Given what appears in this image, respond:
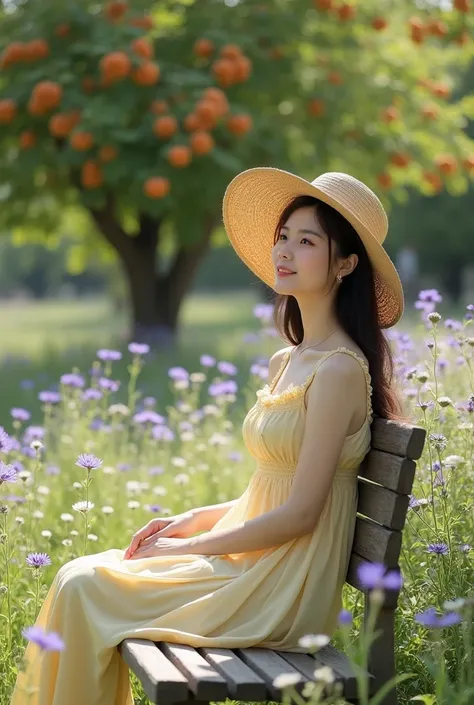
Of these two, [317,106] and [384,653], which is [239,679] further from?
[317,106]

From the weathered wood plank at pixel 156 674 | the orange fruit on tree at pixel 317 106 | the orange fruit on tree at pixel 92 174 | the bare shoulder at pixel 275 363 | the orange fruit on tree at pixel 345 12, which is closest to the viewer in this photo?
the weathered wood plank at pixel 156 674

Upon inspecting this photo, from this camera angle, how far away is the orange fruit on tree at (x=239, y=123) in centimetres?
1117

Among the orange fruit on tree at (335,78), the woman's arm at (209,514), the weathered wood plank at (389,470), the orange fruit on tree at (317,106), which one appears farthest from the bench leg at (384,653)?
the orange fruit on tree at (335,78)

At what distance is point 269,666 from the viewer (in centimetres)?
255

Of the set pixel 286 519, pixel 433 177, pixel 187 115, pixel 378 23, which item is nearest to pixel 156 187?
pixel 187 115

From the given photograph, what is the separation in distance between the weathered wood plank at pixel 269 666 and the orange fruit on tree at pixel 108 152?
29.4 ft

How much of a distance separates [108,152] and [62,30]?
1.55 metres

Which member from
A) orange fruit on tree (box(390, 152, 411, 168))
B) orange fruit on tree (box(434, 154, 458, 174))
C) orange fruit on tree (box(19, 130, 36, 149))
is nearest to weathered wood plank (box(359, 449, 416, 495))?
orange fruit on tree (box(19, 130, 36, 149))

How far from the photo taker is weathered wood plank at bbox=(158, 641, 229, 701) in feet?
7.81

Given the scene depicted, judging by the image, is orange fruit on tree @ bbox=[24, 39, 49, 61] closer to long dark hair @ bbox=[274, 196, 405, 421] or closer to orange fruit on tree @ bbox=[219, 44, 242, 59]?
orange fruit on tree @ bbox=[219, 44, 242, 59]

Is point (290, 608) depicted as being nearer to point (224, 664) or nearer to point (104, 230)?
point (224, 664)

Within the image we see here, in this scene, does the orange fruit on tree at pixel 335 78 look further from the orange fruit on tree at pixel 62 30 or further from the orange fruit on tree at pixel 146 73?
the orange fruit on tree at pixel 62 30

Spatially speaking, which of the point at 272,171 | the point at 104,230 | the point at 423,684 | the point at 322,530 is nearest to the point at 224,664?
the point at 322,530

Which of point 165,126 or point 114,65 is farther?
point 165,126
